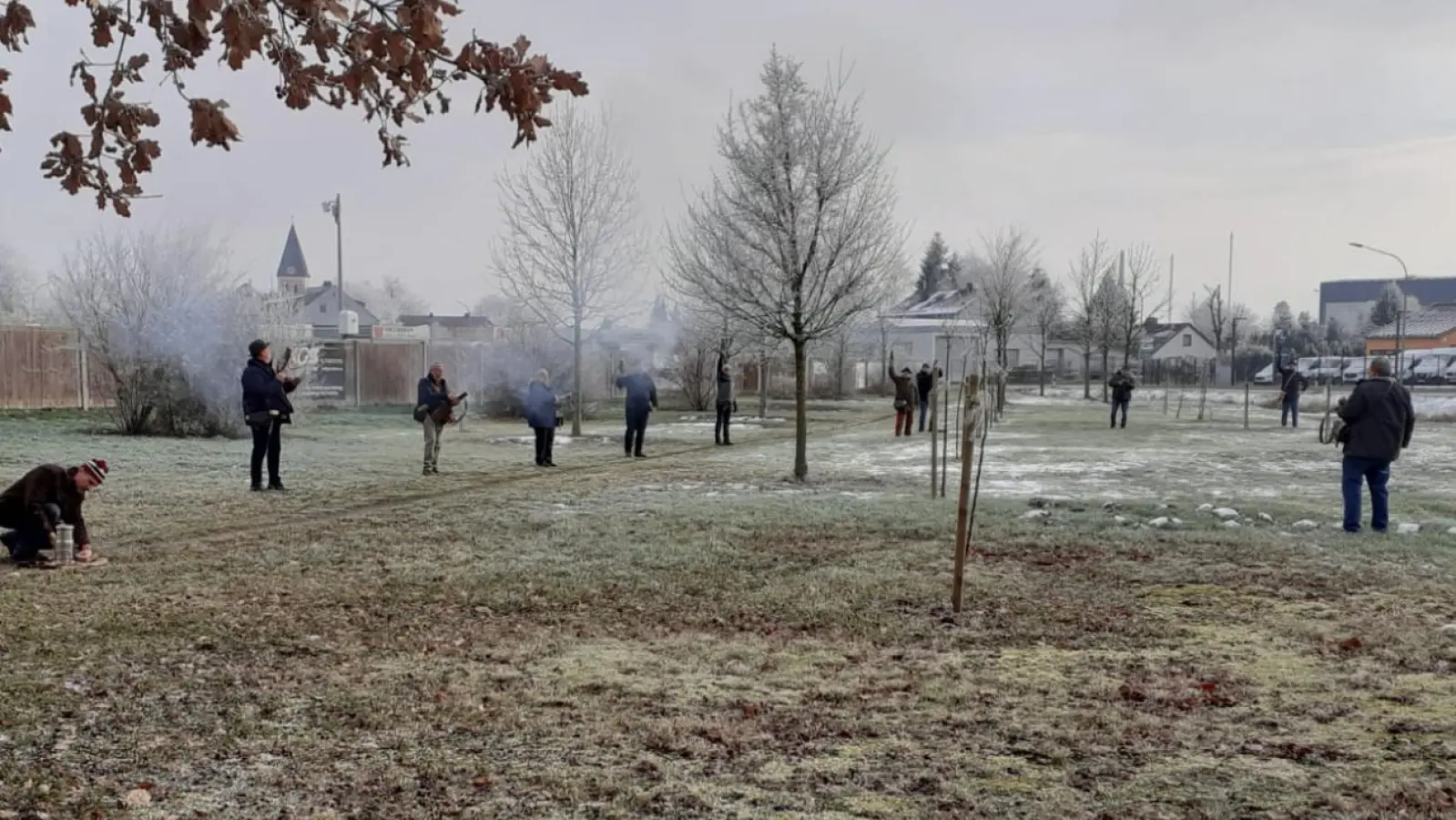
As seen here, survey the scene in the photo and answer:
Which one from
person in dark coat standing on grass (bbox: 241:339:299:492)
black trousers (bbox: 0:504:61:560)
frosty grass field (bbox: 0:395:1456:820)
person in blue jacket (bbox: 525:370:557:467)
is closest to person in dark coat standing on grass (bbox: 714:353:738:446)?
person in blue jacket (bbox: 525:370:557:467)

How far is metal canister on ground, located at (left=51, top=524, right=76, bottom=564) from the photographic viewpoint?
778 centimetres

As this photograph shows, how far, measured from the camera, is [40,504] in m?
7.66

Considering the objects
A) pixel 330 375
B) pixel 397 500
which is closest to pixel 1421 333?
pixel 330 375

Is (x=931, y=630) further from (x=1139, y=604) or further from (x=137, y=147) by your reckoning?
(x=137, y=147)

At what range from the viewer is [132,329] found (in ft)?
66.3

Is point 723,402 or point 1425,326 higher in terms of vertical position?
point 1425,326

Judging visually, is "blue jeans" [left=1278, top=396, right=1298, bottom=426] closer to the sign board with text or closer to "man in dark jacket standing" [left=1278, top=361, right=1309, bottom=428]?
"man in dark jacket standing" [left=1278, top=361, right=1309, bottom=428]

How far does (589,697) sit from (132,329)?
18.7 meters

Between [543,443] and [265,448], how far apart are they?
4392 millimetres

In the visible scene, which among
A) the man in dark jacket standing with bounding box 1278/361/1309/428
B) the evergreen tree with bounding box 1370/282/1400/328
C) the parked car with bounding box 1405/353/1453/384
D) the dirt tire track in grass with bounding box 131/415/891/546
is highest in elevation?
the evergreen tree with bounding box 1370/282/1400/328

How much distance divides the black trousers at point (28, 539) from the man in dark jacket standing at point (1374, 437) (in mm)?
10941

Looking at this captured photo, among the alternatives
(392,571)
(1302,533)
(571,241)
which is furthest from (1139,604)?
(571,241)

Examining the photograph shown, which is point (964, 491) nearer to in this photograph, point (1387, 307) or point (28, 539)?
point (28, 539)

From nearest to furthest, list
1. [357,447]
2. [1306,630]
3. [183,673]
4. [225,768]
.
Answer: [225,768] → [183,673] → [1306,630] → [357,447]
